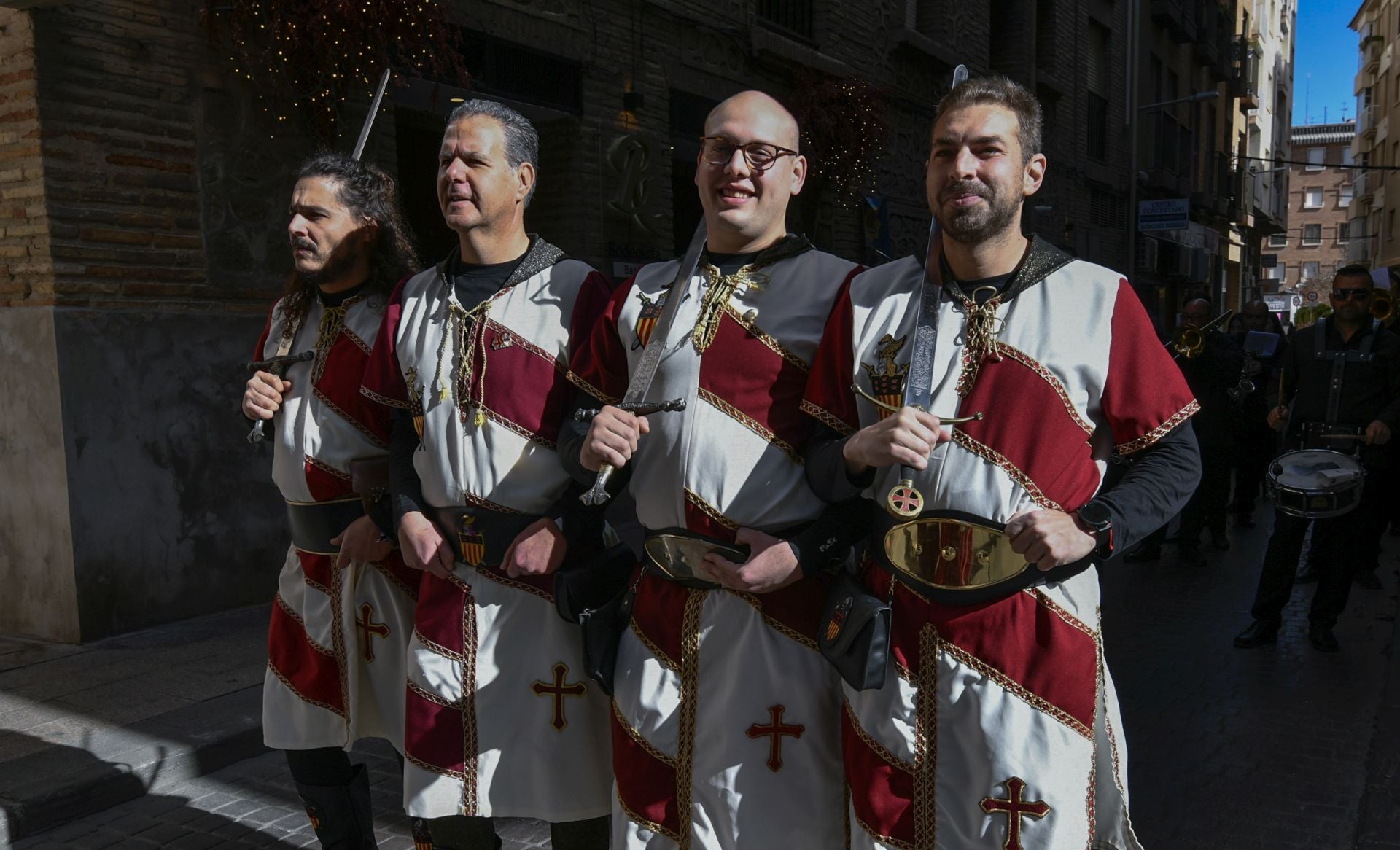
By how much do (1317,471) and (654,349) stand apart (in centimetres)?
481

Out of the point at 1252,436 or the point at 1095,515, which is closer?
the point at 1095,515

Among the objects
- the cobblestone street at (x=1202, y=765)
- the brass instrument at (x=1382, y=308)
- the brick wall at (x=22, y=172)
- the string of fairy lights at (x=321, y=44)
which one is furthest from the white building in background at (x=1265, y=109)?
the brick wall at (x=22, y=172)

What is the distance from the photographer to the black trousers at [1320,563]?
6352 mm

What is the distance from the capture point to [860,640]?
7.49 feet

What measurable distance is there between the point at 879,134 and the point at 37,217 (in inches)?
305

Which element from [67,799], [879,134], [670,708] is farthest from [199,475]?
[879,134]

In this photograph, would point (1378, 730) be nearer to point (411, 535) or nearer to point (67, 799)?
point (411, 535)

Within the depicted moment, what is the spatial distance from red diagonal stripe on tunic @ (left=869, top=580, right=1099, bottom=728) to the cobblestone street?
0.99 ft

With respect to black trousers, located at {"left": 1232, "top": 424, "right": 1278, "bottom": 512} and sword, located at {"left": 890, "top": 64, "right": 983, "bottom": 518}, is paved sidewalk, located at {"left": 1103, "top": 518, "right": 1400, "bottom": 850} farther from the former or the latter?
black trousers, located at {"left": 1232, "top": 424, "right": 1278, "bottom": 512}

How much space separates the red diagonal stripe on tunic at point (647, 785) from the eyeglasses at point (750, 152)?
1303mm

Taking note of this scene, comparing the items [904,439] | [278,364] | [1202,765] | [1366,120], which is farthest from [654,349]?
[1366,120]

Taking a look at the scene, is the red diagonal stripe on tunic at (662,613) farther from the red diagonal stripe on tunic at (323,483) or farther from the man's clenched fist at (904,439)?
the red diagonal stripe on tunic at (323,483)

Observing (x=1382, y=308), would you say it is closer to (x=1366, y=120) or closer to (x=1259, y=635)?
(x=1259, y=635)

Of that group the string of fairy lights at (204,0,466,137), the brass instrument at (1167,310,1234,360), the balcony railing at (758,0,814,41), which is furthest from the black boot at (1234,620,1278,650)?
the balcony railing at (758,0,814,41)
